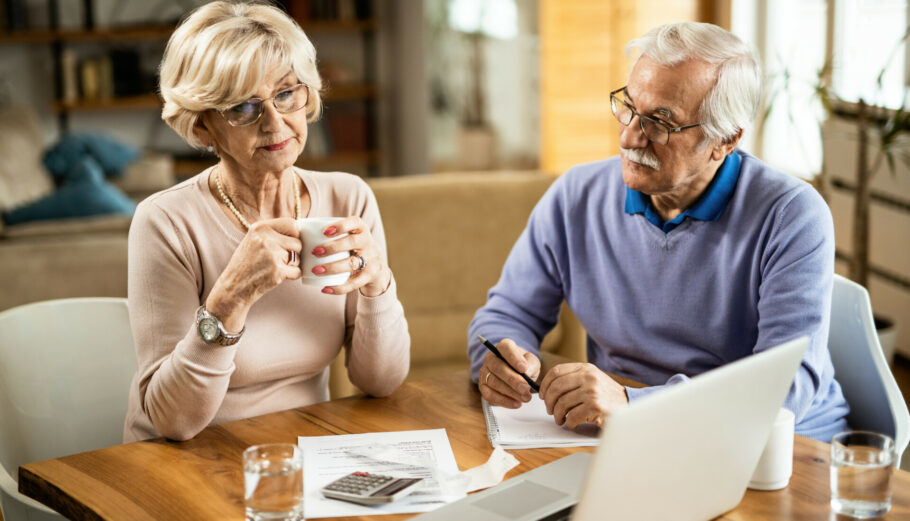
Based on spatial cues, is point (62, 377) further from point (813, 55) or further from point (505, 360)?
point (813, 55)

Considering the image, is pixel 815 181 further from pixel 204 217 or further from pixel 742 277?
pixel 204 217

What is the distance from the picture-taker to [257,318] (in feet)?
4.99

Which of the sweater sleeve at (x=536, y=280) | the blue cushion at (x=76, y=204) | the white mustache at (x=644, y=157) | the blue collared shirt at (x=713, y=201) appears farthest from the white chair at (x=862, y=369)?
the blue cushion at (x=76, y=204)

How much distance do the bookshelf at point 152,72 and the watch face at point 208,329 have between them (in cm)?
484

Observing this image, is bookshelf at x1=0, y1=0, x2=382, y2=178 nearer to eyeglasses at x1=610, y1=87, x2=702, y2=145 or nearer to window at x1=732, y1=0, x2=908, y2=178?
window at x1=732, y1=0, x2=908, y2=178

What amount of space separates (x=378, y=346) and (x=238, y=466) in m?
0.36

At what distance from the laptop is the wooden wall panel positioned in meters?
4.22

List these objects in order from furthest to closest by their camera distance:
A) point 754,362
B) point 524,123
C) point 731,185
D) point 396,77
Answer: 1. point 396,77
2. point 524,123
3. point 731,185
4. point 754,362

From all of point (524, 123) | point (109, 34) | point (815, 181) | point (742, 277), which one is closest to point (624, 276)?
point (742, 277)

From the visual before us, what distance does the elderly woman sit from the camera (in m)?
1.34

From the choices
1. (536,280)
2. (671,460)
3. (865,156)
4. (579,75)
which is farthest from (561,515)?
(579,75)

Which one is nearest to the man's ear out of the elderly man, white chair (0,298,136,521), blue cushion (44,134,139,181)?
the elderly man

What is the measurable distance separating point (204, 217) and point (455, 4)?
170 inches

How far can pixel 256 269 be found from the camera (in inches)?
52.3
